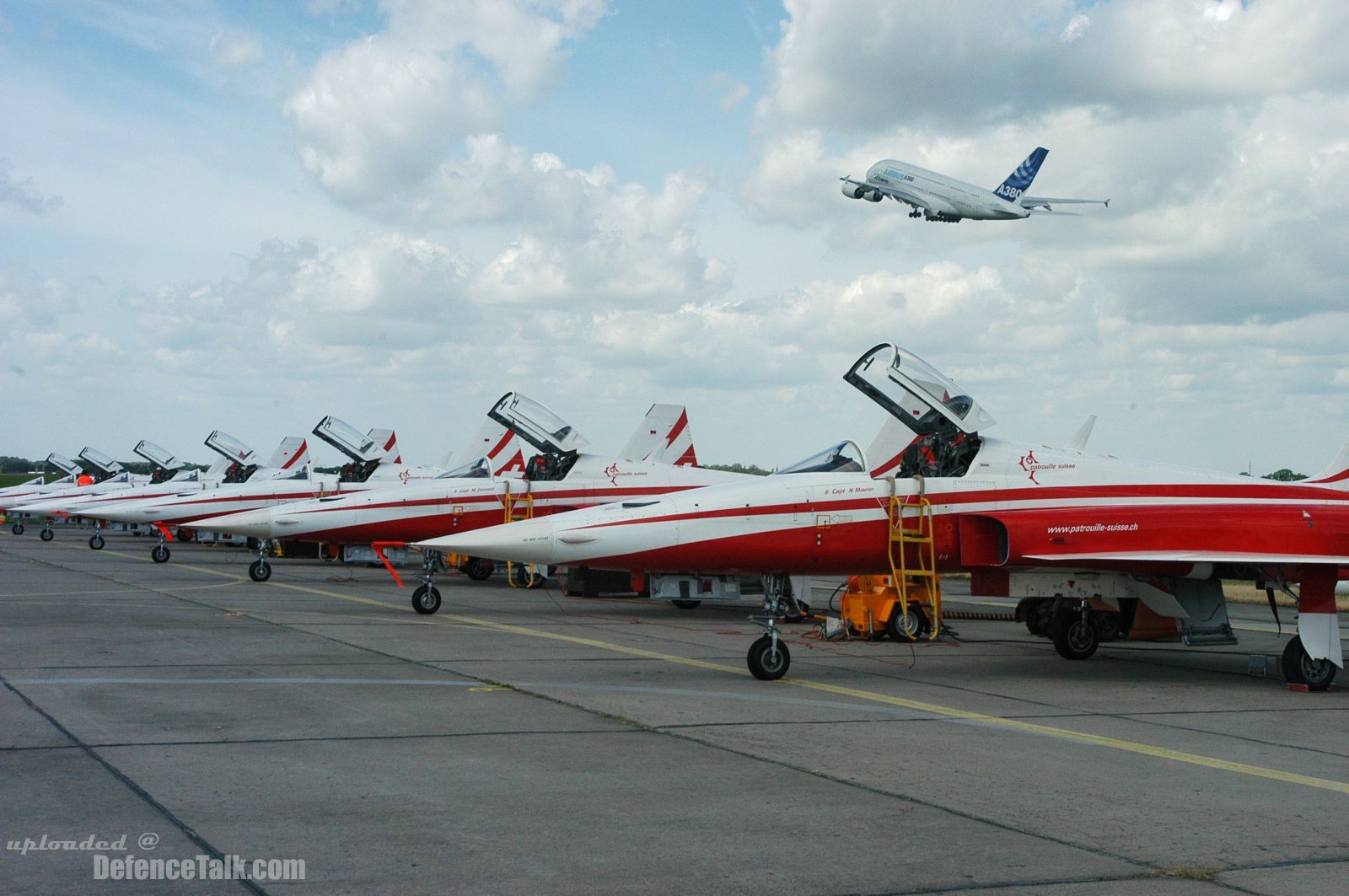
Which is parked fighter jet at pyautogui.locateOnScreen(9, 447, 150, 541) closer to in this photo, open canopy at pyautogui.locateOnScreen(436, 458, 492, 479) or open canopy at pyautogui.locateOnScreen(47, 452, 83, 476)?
open canopy at pyautogui.locateOnScreen(47, 452, 83, 476)

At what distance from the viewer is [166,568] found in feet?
89.4

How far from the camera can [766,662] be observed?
11.2 meters

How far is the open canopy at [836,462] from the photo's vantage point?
40.8 ft

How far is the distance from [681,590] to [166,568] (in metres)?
16.8

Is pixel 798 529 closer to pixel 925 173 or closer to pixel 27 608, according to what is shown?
pixel 27 608

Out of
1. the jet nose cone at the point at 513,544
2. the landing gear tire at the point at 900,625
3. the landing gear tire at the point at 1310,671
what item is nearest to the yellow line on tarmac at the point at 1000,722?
the jet nose cone at the point at 513,544

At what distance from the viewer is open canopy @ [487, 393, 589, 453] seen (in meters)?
22.3

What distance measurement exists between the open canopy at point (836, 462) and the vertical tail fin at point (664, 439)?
12.3 m

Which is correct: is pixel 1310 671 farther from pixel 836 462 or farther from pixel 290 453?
pixel 290 453

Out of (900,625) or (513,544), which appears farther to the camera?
(900,625)

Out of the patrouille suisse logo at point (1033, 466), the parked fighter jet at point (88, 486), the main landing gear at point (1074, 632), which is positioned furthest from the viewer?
the parked fighter jet at point (88, 486)

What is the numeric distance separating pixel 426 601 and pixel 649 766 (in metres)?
10.9

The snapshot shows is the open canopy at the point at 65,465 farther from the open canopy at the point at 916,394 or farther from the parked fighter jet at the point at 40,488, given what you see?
the open canopy at the point at 916,394

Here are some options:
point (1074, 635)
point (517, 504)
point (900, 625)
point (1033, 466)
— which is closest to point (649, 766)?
point (1033, 466)
